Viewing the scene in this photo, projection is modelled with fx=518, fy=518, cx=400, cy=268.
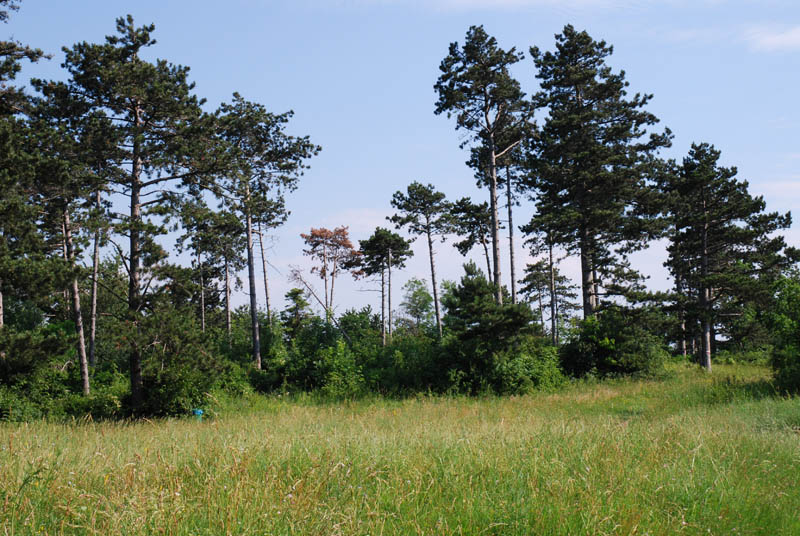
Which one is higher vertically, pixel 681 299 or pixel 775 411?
pixel 681 299

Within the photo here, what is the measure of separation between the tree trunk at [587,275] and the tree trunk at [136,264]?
818 inches

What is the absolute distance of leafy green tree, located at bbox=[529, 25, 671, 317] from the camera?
26.8m

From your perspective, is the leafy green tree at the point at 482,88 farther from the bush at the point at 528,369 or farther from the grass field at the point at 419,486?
the grass field at the point at 419,486

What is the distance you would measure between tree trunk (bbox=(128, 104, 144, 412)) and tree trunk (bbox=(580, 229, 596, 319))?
20.8m

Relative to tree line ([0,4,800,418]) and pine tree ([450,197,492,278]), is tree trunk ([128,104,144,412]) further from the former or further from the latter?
pine tree ([450,197,492,278])

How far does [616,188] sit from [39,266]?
25.0 m

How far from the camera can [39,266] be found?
1394cm

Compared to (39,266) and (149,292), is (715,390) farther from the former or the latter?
(39,266)

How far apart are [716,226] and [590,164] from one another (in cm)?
809

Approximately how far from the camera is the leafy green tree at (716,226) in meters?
26.3

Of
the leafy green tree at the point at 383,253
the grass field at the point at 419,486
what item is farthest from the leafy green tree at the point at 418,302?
the grass field at the point at 419,486

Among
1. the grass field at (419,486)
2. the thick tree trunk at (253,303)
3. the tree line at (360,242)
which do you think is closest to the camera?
the grass field at (419,486)

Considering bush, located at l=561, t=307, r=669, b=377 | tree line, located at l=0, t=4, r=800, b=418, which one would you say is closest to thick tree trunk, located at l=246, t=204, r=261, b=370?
tree line, located at l=0, t=4, r=800, b=418

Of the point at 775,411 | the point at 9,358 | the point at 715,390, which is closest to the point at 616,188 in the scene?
the point at 715,390
